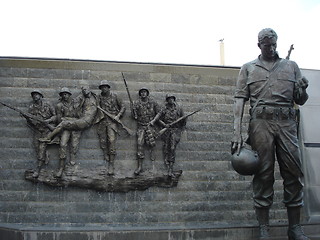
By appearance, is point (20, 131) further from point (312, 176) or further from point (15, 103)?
point (312, 176)

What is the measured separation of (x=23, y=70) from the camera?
371 inches

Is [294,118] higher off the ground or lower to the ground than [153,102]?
lower

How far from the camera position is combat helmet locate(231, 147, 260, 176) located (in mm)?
4820

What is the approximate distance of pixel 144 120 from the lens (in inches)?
362

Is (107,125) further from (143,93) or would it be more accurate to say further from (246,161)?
(246,161)

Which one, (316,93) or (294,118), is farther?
(316,93)

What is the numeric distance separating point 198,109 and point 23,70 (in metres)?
4.35

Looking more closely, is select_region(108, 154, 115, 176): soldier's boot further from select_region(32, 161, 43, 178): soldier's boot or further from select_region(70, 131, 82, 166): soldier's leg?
select_region(32, 161, 43, 178): soldier's boot

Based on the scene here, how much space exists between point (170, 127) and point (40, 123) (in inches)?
117

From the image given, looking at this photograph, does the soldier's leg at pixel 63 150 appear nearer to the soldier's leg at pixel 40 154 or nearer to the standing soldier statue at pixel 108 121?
the soldier's leg at pixel 40 154

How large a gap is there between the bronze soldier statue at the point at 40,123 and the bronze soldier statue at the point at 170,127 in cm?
245

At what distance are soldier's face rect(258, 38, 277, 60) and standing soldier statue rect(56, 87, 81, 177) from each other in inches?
201

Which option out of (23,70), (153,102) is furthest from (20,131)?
(153,102)

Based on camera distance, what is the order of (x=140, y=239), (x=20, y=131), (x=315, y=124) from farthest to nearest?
(x=315, y=124), (x=20, y=131), (x=140, y=239)
